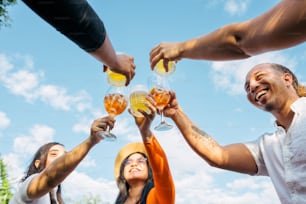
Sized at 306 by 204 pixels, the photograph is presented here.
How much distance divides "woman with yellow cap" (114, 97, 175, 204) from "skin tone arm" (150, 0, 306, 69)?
3.39 ft

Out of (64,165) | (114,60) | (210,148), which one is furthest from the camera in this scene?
(210,148)

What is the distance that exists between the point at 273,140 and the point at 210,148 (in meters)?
0.42

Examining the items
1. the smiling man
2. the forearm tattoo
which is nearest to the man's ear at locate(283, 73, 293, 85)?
the smiling man

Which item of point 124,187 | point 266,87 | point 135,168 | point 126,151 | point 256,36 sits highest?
point 266,87

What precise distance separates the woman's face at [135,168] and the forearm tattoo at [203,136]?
53 cm

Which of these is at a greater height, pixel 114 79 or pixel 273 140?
pixel 114 79

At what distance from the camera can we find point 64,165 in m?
2.40

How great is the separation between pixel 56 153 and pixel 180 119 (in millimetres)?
960

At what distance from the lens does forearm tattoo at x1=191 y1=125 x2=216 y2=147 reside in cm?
270

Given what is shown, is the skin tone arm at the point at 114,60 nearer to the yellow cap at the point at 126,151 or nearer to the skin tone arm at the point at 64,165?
the skin tone arm at the point at 64,165

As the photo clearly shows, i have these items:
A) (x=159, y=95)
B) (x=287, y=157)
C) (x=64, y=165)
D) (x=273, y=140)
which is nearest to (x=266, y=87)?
(x=273, y=140)

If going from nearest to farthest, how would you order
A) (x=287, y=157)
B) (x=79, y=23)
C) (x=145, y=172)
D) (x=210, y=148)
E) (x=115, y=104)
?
(x=79, y=23) → (x=287, y=157) → (x=115, y=104) → (x=210, y=148) → (x=145, y=172)

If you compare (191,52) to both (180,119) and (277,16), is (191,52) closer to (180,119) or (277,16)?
(277,16)

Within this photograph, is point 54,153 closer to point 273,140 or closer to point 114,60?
point 114,60
